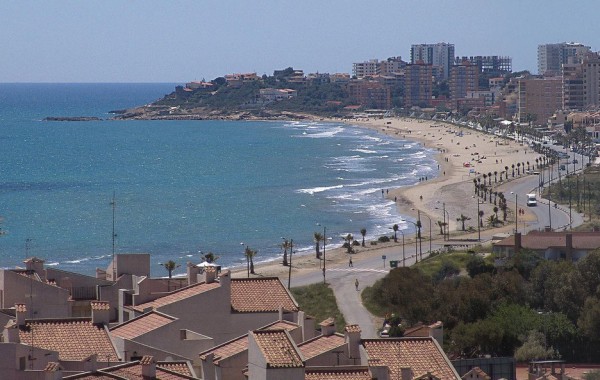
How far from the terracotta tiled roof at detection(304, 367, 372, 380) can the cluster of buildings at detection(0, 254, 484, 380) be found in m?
0.01

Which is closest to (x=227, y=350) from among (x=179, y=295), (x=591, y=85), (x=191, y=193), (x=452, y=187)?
(x=179, y=295)

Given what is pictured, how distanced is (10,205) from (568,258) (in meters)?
52.2

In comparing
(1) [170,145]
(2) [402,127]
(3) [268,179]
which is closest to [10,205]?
(3) [268,179]

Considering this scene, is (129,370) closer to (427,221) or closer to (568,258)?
(568,258)

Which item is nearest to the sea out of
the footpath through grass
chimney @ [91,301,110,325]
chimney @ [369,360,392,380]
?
the footpath through grass

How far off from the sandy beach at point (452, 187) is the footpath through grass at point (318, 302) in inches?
265

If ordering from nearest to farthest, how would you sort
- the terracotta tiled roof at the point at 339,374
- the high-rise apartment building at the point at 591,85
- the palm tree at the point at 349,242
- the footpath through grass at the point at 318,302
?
the terracotta tiled roof at the point at 339,374
the footpath through grass at the point at 318,302
the palm tree at the point at 349,242
the high-rise apartment building at the point at 591,85

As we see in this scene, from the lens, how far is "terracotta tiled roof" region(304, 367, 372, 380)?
14.9m

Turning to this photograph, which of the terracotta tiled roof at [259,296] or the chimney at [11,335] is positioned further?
the terracotta tiled roof at [259,296]

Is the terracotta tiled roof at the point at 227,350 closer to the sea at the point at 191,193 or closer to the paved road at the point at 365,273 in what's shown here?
the sea at the point at 191,193

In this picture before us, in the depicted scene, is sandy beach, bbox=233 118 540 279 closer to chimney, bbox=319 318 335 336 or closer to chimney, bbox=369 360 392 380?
chimney, bbox=319 318 335 336

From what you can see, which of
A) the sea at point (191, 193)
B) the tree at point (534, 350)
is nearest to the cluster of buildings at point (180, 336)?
the tree at point (534, 350)

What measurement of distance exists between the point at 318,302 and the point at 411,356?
29.1m

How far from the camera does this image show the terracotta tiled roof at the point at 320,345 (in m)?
17.4
